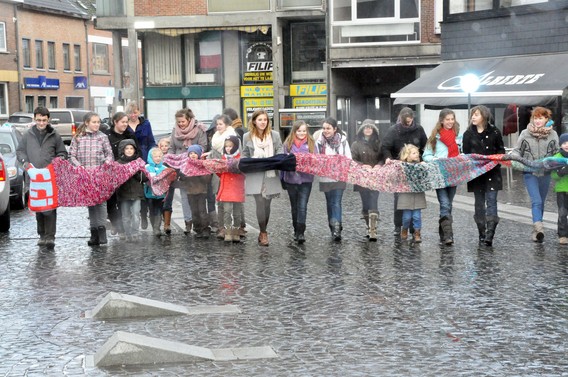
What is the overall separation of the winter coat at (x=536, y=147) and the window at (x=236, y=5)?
92.5 ft

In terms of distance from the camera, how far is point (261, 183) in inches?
555

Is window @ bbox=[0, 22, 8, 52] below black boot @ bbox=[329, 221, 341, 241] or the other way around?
the other way around


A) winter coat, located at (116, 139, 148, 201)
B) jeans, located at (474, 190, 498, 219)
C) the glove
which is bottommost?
jeans, located at (474, 190, 498, 219)

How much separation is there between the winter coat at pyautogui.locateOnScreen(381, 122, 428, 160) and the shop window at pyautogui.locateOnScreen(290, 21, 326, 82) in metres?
27.8

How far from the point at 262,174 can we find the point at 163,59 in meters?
30.6

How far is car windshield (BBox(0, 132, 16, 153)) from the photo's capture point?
66.5ft

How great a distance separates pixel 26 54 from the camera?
61344 millimetres

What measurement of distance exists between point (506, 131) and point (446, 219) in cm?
1387

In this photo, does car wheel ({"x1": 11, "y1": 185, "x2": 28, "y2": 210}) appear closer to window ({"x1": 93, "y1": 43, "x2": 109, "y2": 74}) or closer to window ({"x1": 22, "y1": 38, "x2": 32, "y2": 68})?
window ({"x1": 22, "y1": 38, "x2": 32, "y2": 68})

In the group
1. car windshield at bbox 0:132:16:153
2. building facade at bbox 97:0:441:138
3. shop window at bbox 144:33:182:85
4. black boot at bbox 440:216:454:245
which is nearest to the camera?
black boot at bbox 440:216:454:245

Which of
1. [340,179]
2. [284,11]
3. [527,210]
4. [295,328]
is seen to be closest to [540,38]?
[527,210]

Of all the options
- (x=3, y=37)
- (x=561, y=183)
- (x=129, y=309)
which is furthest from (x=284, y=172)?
(x=3, y=37)

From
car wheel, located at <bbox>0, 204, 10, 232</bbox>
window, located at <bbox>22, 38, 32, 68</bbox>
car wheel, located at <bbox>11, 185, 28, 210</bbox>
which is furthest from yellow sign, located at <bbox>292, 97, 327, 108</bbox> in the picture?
car wheel, located at <bbox>0, 204, 10, 232</bbox>

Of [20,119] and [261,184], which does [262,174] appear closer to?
[261,184]
